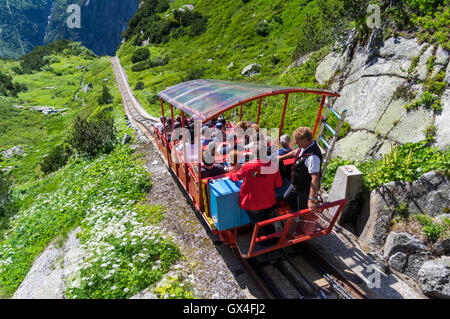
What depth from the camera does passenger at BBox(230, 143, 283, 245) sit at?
512 cm

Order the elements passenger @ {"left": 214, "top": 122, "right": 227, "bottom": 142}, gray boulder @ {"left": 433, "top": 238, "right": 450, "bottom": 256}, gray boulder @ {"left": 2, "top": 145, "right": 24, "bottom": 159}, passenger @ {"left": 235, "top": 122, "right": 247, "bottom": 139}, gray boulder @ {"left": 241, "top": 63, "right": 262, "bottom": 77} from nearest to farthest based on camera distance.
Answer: gray boulder @ {"left": 433, "top": 238, "right": 450, "bottom": 256}, passenger @ {"left": 235, "top": 122, "right": 247, "bottom": 139}, passenger @ {"left": 214, "top": 122, "right": 227, "bottom": 142}, gray boulder @ {"left": 241, "top": 63, "right": 262, "bottom": 77}, gray boulder @ {"left": 2, "top": 145, "right": 24, "bottom": 159}

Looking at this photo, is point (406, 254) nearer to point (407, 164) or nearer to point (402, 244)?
point (402, 244)

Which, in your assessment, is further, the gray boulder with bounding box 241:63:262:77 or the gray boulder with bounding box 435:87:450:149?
the gray boulder with bounding box 241:63:262:77

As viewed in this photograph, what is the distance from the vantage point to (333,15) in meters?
11.9

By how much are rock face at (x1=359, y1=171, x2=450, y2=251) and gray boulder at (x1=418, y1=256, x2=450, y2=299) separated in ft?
3.13

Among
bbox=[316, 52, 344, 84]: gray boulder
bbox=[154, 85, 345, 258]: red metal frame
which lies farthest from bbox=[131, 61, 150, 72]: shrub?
bbox=[154, 85, 345, 258]: red metal frame

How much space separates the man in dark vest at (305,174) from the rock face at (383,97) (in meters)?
3.18

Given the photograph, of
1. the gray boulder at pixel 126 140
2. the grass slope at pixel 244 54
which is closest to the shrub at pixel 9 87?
the grass slope at pixel 244 54

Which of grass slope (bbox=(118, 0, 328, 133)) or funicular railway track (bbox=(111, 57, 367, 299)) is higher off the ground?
grass slope (bbox=(118, 0, 328, 133))

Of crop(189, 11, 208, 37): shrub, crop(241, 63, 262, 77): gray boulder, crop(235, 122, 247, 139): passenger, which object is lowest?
crop(235, 122, 247, 139): passenger

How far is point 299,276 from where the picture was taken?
18.1ft

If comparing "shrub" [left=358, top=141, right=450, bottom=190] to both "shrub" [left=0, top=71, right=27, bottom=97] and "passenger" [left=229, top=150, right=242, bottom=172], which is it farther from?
"shrub" [left=0, top=71, right=27, bottom=97]

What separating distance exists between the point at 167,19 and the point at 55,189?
56.3m

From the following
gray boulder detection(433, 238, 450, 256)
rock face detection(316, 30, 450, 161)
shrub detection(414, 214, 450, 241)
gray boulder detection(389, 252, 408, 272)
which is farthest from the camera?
rock face detection(316, 30, 450, 161)
